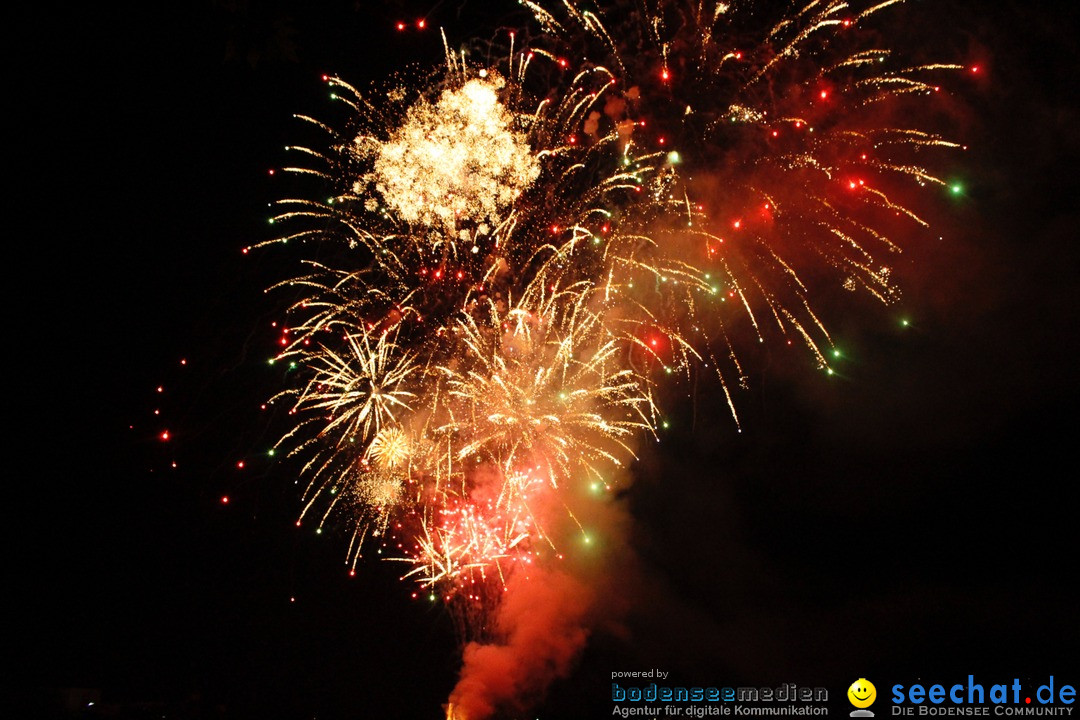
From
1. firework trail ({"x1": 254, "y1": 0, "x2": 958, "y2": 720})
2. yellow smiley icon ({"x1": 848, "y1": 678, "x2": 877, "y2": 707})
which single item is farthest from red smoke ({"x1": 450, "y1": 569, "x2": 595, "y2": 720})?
yellow smiley icon ({"x1": 848, "y1": 678, "x2": 877, "y2": 707})

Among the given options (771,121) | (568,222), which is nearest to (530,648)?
(568,222)

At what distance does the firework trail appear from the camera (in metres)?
6.31

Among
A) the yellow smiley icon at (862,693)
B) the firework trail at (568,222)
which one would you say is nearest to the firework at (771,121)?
the firework trail at (568,222)

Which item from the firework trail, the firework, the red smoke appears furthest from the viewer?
the red smoke

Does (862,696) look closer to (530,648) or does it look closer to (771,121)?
(530,648)

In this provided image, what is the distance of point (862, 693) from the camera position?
848cm

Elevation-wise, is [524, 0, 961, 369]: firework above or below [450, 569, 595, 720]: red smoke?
above

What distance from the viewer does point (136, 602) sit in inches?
403

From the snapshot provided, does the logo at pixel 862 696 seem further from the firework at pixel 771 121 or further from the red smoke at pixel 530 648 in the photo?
the firework at pixel 771 121

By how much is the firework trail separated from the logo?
504 cm

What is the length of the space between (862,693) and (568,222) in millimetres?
8055

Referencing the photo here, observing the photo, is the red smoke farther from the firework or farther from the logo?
the firework

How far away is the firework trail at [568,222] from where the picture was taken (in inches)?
248

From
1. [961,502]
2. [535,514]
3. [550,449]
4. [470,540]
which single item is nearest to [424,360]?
[550,449]
